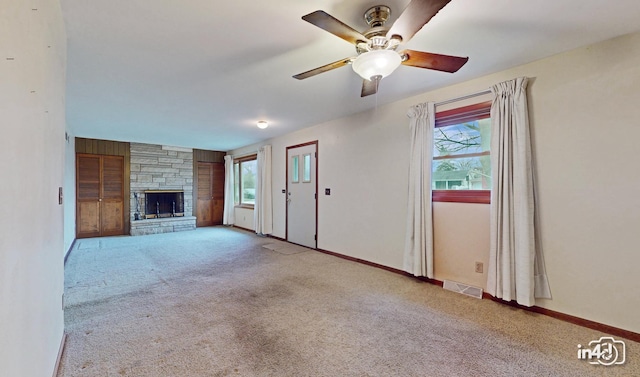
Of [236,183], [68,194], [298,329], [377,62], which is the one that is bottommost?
[298,329]

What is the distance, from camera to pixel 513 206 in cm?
263

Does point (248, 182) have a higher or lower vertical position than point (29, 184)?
higher

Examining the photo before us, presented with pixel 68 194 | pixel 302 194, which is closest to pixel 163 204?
pixel 68 194

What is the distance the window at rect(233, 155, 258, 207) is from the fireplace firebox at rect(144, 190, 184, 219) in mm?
1447

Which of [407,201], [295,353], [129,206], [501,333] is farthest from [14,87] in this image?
[129,206]

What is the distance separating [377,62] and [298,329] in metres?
2.10

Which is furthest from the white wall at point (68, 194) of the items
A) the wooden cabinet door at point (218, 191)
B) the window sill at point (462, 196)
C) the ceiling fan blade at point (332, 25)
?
the window sill at point (462, 196)

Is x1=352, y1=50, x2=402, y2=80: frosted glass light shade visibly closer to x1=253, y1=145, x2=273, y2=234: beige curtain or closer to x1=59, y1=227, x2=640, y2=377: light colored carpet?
x1=59, y1=227, x2=640, y2=377: light colored carpet

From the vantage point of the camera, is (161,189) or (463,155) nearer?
(463,155)

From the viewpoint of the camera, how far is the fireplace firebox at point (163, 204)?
7020mm

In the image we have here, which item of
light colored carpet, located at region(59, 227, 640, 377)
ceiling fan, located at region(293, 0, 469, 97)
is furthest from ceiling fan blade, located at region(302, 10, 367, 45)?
light colored carpet, located at region(59, 227, 640, 377)

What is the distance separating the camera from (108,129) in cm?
530

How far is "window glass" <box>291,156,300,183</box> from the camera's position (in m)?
5.56

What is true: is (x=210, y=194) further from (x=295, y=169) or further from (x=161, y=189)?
(x=295, y=169)
